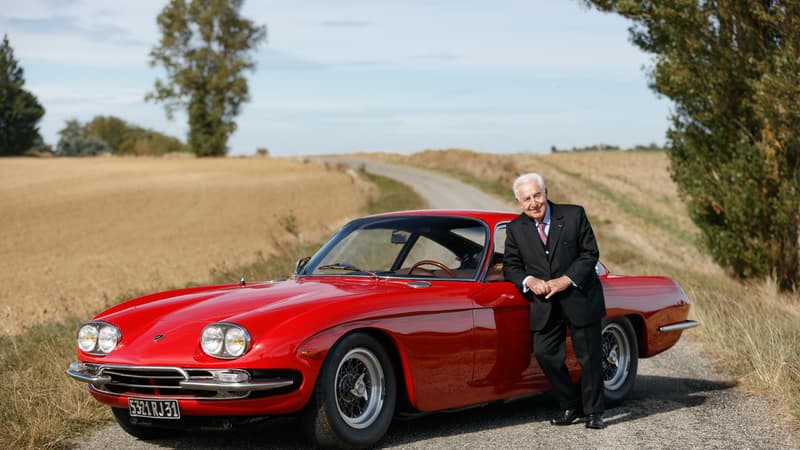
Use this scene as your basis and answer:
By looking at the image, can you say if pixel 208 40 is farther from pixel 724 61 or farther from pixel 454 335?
pixel 454 335

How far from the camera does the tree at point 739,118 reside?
15.1m

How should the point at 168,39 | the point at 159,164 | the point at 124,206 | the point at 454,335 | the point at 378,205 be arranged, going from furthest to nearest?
the point at 168,39 < the point at 159,164 < the point at 124,206 < the point at 378,205 < the point at 454,335

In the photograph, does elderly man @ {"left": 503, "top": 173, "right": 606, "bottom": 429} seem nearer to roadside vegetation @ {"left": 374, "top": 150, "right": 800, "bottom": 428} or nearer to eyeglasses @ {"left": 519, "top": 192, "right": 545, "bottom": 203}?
eyeglasses @ {"left": 519, "top": 192, "right": 545, "bottom": 203}

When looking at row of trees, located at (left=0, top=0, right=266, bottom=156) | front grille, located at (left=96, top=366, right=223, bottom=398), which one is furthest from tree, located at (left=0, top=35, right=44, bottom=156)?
front grille, located at (left=96, top=366, right=223, bottom=398)

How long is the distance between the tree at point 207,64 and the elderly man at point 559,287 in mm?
67047

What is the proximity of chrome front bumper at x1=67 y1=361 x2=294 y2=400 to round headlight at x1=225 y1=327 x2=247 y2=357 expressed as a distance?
11cm

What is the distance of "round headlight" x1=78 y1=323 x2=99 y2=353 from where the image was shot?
6.15m

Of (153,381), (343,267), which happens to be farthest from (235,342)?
(343,267)

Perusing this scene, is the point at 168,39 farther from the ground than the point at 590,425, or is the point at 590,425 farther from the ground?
the point at 168,39

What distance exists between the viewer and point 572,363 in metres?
7.26

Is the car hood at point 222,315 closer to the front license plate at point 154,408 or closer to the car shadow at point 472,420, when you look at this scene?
the front license plate at point 154,408

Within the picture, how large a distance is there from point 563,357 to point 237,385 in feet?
7.67

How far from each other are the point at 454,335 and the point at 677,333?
2680 mm

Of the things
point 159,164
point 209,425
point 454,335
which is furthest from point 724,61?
point 159,164
